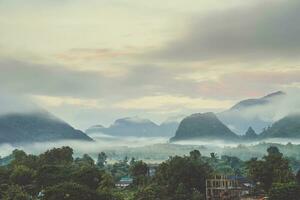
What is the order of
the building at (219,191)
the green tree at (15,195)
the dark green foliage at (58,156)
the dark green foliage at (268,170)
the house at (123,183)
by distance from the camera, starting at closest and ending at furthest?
the green tree at (15,195)
the building at (219,191)
the dark green foliage at (268,170)
the dark green foliage at (58,156)
the house at (123,183)

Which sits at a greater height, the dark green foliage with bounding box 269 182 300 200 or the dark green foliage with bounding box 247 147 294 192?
the dark green foliage with bounding box 247 147 294 192

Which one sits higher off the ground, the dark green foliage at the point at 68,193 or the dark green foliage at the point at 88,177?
the dark green foliage at the point at 88,177

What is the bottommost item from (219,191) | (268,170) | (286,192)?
(219,191)

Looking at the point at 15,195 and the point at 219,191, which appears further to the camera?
the point at 219,191

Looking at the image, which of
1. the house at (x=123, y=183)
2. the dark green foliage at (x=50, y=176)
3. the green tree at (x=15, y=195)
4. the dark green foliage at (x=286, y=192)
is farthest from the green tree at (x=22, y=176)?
the house at (x=123, y=183)

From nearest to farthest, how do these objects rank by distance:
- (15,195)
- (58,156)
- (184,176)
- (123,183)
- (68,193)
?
1. (68,193)
2. (15,195)
3. (184,176)
4. (58,156)
5. (123,183)

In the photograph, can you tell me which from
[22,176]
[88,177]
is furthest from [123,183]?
[88,177]

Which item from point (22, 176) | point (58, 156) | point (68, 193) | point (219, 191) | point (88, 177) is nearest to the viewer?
point (68, 193)

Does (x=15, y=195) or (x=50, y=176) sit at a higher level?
(x=50, y=176)

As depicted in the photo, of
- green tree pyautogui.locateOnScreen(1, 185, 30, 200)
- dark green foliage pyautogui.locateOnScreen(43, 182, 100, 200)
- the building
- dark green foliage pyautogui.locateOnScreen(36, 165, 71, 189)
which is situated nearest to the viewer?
dark green foliage pyautogui.locateOnScreen(43, 182, 100, 200)

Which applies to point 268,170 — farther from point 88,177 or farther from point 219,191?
point 88,177

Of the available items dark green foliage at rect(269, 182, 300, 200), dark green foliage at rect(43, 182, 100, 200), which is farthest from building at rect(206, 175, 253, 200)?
dark green foliage at rect(43, 182, 100, 200)

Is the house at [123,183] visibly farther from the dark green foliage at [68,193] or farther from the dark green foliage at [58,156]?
the dark green foliage at [68,193]

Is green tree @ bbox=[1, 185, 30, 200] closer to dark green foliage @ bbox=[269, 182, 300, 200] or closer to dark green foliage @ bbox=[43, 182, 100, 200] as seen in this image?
dark green foliage @ bbox=[43, 182, 100, 200]
